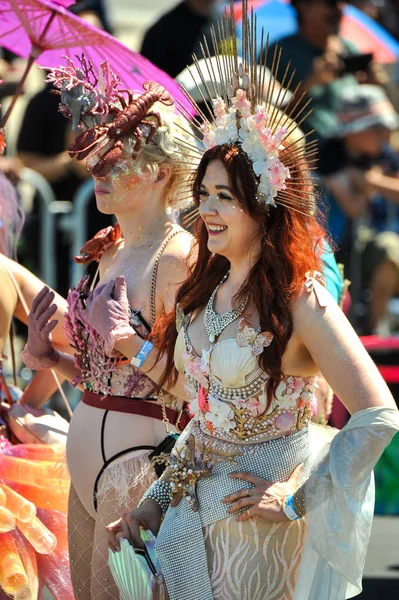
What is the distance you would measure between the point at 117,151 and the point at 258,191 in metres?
0.77

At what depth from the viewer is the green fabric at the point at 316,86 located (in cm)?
749

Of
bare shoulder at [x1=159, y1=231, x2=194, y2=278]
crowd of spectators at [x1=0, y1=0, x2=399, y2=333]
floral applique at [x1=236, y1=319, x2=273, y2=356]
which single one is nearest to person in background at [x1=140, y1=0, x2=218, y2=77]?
crowd of spectators at [x1=0, y1=0, x2=399, y2=333]

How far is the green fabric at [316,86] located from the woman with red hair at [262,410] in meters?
4.41

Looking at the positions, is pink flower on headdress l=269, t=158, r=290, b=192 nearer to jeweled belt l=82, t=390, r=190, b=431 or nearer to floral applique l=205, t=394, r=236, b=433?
floral applique l=205, t=394, r=236, b=433

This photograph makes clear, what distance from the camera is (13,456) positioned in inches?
154

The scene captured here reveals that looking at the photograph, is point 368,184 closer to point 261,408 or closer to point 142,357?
point 142,357

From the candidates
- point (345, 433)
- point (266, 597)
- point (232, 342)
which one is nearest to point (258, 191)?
point (232, 342)

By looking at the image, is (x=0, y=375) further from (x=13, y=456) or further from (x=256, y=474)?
(x=256, y=474)

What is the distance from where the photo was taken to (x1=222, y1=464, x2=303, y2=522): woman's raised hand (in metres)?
2.76

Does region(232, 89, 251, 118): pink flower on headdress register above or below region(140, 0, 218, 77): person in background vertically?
below

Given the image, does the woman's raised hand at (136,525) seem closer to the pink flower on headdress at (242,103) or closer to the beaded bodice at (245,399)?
the beaded bodice at (245,399)

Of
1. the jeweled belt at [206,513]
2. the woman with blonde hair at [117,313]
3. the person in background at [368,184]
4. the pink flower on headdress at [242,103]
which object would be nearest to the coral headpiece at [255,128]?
the pink flower on headdress at [242,103]

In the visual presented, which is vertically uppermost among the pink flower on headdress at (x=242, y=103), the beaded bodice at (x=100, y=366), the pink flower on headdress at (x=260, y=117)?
the pink flower on headdress at (x=242, y=103)

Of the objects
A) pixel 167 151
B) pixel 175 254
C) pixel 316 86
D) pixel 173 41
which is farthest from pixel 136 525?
pixel 316 86
